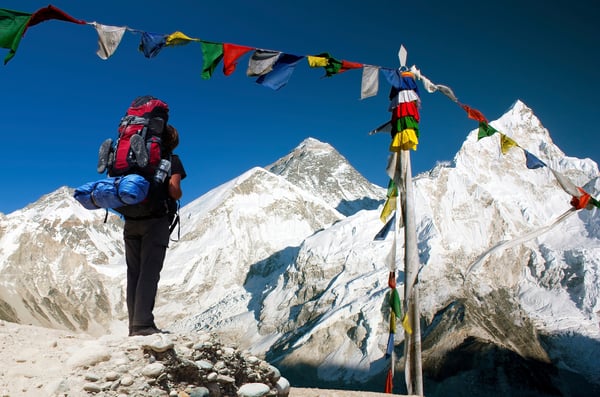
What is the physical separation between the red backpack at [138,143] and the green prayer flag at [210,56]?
3.16m

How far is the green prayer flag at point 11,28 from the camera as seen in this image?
6633 mm

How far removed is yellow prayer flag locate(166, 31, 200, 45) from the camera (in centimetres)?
873

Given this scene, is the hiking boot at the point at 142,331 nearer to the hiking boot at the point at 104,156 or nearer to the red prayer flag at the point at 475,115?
the hiking boot at the point at 104,156

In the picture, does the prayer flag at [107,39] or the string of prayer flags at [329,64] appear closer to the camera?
the prayer flag at [107,39]

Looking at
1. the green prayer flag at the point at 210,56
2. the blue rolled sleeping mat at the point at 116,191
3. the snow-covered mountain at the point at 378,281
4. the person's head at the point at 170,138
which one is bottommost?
the blue rolled sleeping mat at the point at 116,191

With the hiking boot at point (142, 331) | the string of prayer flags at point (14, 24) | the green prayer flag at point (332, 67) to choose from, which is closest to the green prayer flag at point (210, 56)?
the green prayer flag at point (332, 67)

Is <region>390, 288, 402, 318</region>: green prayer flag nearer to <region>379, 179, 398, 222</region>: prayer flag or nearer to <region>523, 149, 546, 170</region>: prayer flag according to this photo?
<region>379, 179, 398, 222</region>: prayer flag

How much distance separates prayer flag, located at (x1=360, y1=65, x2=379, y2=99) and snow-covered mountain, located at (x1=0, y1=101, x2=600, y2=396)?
58.3 m

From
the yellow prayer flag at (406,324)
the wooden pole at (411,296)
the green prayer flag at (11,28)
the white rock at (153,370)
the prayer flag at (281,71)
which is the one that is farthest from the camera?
the prayer flag at (281,71)

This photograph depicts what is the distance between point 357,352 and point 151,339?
3772 inches

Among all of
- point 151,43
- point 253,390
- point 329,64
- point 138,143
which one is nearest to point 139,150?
point 138,143

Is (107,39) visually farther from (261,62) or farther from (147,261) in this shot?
(147,261)

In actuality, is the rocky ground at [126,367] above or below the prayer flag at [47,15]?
below

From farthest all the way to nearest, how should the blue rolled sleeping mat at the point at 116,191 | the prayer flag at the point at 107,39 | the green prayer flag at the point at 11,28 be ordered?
1. the prayer flag at the point at 107,39
2. the green prayer flag at the point at 11,28
3. the blue rolled sleeping mat at the point at 116,191
